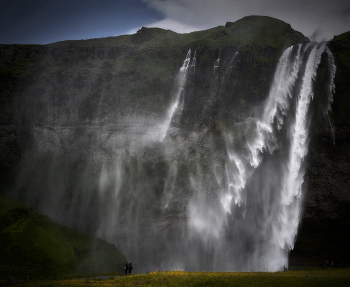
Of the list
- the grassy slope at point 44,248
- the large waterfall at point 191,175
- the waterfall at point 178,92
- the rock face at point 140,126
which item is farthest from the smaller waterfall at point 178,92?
the grassy slope at point 44,248

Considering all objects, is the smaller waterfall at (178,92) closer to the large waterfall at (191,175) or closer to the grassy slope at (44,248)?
the large waterfall at (191,175)

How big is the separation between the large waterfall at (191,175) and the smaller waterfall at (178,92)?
28cm

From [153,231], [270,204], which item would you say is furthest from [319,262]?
[153,231]

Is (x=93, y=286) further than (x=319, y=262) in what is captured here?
No

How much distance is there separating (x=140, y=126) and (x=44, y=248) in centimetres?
3535

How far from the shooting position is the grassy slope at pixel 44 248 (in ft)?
123

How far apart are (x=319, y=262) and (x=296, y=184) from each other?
46.7ft

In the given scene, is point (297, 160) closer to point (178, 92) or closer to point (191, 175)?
point (191, 175)

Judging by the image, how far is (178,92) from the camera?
222 ft

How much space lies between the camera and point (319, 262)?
4425 cm

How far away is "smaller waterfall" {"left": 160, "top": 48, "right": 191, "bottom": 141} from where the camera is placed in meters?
65.0

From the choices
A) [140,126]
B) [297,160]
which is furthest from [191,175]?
[297,160]

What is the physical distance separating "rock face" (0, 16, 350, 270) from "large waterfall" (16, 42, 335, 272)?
0.31 metres

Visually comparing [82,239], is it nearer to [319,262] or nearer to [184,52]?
[319,262]
